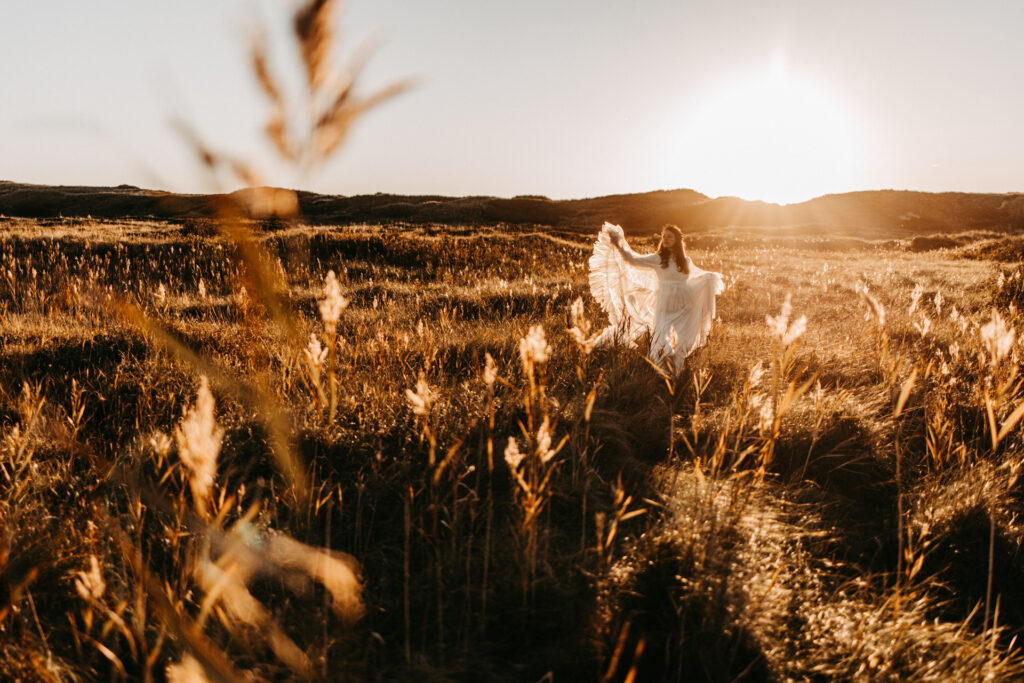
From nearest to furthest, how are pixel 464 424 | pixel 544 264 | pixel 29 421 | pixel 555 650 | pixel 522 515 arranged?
pixel 555 650
pixel 522 515
pixel 29 421
pixel 464 424
pixel 544 264

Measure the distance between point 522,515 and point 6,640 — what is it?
1686 millimetres

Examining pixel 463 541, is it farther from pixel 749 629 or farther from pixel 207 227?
pixel 207 227

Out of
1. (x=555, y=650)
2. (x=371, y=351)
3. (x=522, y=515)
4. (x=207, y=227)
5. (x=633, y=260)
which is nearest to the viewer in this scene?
(x=555, y=650)

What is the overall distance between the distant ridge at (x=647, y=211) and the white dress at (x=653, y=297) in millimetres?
32792

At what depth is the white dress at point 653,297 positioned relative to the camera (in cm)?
504

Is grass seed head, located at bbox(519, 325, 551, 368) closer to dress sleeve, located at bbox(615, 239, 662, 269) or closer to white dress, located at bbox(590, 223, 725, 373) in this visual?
white dress, located at bbox(590, 223, 725, 373)

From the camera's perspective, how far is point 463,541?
2.07 meters

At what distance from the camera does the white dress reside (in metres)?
5.04

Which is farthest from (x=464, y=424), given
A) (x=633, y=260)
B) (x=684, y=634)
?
(x=633, y=260)

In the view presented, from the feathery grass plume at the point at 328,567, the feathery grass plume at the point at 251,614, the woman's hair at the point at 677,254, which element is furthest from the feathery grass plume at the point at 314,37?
the woman's hair at the point at 677,254

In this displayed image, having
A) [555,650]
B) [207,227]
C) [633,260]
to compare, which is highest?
[207,227]

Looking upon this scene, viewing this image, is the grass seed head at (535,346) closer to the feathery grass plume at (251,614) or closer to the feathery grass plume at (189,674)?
the feathery grass plume at (251,614)

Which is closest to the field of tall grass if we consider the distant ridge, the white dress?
the white dress

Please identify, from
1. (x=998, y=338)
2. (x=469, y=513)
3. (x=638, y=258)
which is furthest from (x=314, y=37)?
(x=638, y=258)
